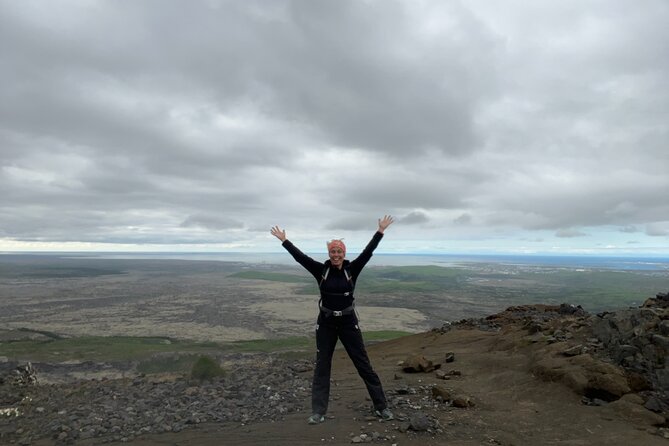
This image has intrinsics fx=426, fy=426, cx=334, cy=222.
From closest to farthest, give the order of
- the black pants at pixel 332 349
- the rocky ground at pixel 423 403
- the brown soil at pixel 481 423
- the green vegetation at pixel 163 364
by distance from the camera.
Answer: the brown soil at pixel 481 423
the rocky ground at pixel 423 403
the black pants at pixel 332 349
the green vegetation at pixel 163 364

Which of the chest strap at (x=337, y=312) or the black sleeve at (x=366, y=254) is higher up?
the black sleeve at (x=366, y=254)

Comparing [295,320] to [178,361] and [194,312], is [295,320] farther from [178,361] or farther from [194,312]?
[178,361]

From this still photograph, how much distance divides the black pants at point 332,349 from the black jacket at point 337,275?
34 centimetres

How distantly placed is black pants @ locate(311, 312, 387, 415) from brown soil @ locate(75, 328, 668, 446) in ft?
1.75

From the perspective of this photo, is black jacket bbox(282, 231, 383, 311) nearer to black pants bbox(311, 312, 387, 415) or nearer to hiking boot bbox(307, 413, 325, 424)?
black pants bbox(311, 312, 387, 415)

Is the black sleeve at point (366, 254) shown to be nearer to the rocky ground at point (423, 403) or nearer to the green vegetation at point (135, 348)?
the rocky ground at point (423, 403)

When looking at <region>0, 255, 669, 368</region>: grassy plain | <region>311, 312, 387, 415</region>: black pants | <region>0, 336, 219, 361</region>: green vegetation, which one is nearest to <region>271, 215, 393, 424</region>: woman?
<region>311, 312, 387, 415</region>: black pants

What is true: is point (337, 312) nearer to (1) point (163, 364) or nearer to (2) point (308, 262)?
(2) point (308, 262)

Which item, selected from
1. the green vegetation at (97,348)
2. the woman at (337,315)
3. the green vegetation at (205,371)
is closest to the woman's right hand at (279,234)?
the woman at (337,315)

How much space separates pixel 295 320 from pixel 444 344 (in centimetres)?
6552

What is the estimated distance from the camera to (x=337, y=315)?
376 inches

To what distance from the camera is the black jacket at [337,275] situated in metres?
9.55

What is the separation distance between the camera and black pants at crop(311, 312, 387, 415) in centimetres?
964

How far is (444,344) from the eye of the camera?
22375 millimetres
